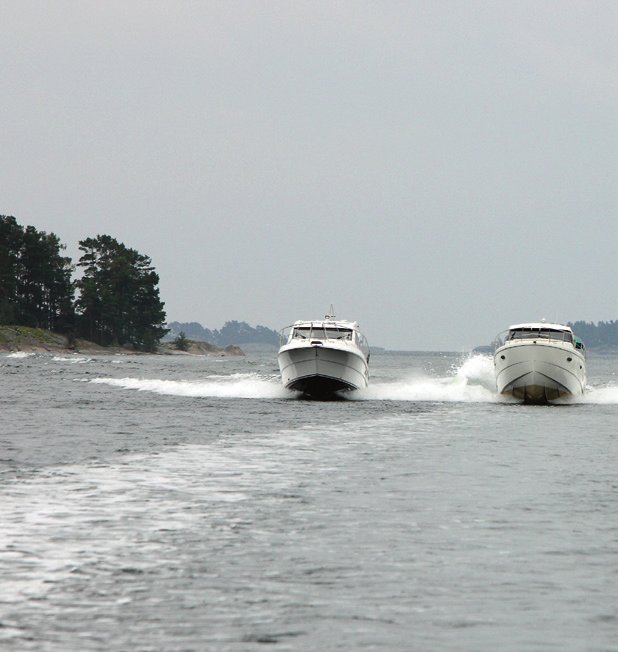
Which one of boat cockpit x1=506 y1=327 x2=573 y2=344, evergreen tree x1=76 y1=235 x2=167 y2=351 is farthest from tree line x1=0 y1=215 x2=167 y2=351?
boat cockpit x1=506 y1=327 x2=573 y2=344

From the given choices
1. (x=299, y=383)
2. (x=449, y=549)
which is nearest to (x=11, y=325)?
(x=299, y=383)

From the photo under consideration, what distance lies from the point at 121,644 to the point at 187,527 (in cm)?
402

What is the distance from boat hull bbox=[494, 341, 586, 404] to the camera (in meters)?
31.6

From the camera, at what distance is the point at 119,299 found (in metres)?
153

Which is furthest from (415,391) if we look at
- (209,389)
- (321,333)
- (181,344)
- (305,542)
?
(181,344)

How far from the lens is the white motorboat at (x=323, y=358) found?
33.6 m

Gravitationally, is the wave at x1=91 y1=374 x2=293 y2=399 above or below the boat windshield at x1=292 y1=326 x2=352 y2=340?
below

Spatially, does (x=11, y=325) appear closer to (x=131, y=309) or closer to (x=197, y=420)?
(x=131, y=309)

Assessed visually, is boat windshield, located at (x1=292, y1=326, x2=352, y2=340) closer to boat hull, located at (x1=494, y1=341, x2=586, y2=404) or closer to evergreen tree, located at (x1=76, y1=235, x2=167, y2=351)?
boat hull, located at (x1=494, y1=341, x2=586, y2=404)

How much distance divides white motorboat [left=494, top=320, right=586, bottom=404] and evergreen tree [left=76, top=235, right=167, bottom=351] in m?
120

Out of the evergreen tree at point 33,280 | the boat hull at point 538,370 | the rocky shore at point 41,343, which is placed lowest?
the rocky shore at point 41,343

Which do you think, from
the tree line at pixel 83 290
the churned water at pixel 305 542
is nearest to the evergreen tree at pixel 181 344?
the tree line at pixel 83 290

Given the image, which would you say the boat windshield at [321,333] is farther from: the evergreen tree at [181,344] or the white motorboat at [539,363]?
the evergreen tree at [181,344]

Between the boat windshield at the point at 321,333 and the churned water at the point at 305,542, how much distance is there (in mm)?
14109
